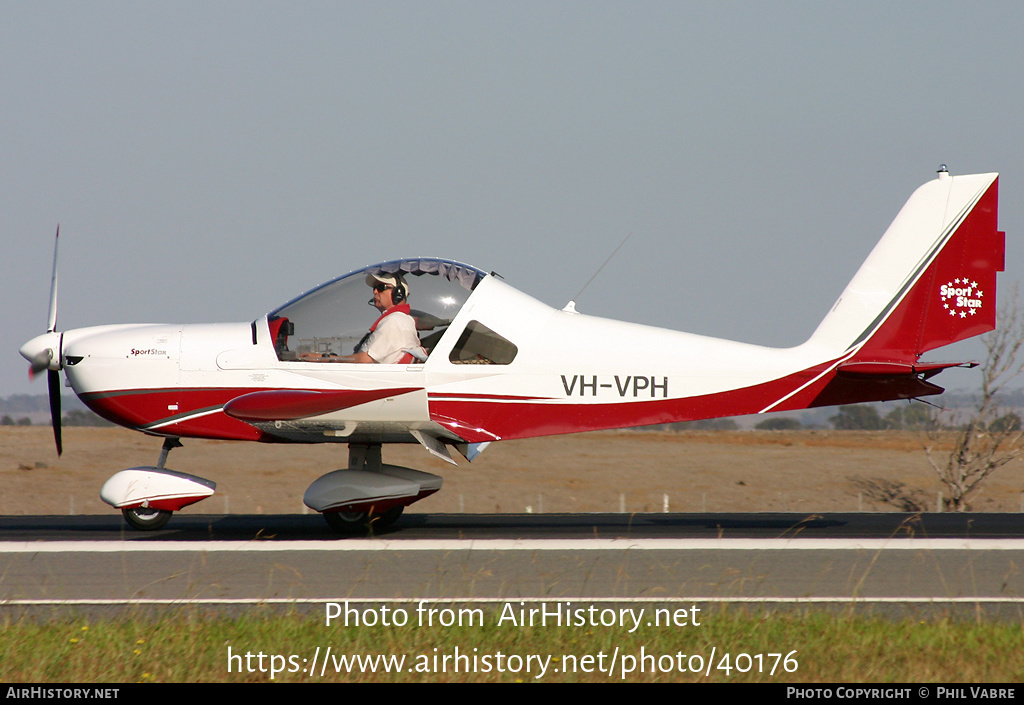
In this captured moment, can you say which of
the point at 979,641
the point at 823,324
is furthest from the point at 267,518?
the point at 979,641

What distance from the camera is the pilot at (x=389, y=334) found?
941 cm

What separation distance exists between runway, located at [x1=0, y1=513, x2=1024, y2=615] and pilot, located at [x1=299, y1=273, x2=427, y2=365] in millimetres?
1798

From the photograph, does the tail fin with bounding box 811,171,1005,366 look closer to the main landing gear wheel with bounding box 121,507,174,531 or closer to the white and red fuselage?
the white and red fuselage

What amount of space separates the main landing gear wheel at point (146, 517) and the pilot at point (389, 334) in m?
2.19

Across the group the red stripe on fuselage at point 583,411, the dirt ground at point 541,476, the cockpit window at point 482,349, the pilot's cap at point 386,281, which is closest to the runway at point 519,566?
the red stripe on fuselage at point 583,411

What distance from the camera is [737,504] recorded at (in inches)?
802

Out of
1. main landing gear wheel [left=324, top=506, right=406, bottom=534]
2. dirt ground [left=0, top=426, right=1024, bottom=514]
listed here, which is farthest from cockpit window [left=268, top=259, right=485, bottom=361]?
dirt ground [left=0, top=426, right=1024, bottom=514]

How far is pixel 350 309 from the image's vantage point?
949cm

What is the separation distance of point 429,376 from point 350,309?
3.51 feet

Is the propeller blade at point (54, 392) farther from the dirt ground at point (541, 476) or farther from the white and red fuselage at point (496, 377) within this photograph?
the dirt ground at point (541, 476)

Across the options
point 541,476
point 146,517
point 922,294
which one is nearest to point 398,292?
point 146,517

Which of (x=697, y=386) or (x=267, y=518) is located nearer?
(x=697, y=386)
